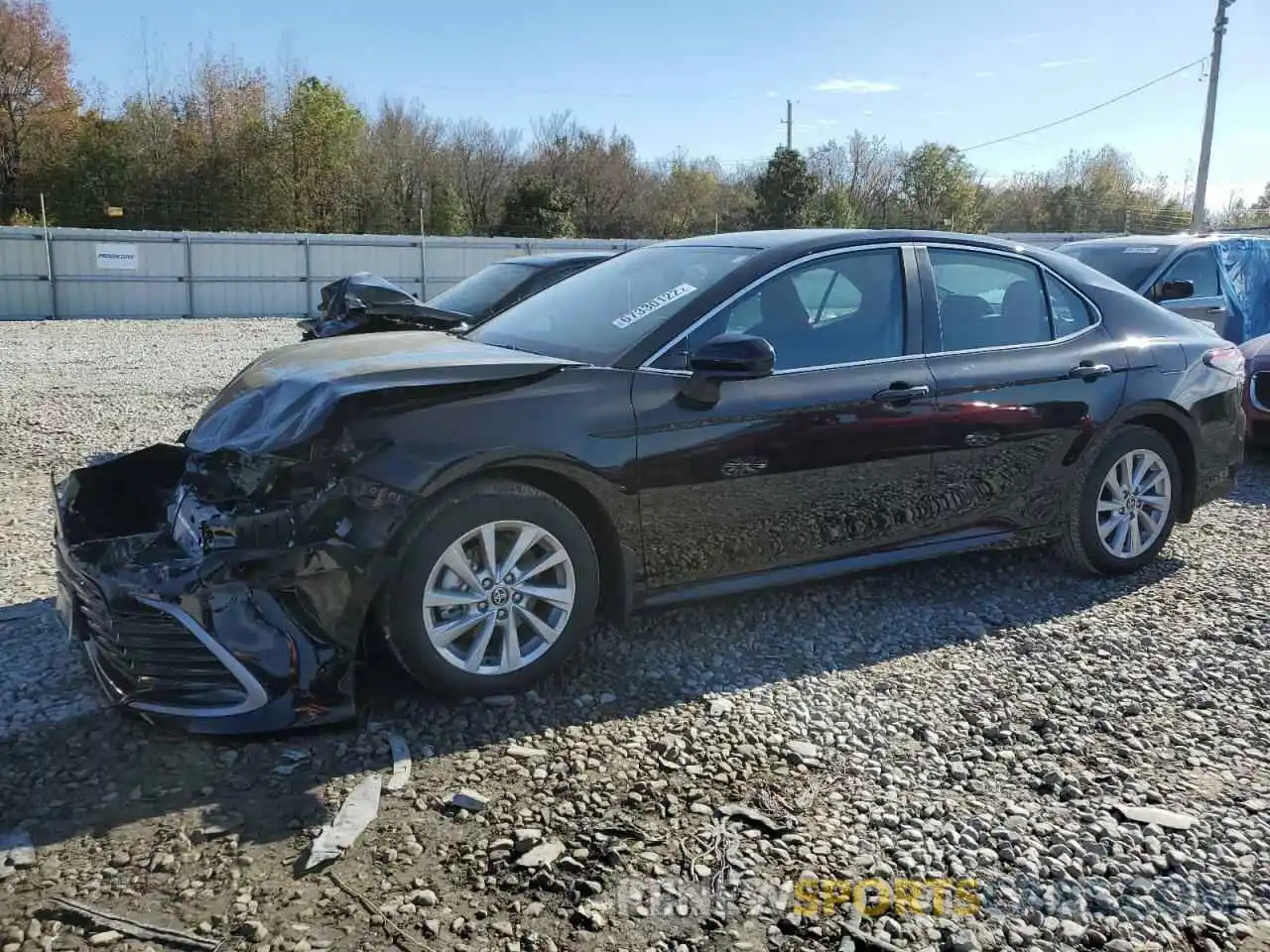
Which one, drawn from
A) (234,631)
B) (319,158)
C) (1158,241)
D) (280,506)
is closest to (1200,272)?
(1158,241)

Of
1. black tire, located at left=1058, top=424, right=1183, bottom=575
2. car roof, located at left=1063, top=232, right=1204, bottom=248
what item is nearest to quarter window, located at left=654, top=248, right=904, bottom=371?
black tire, located at left=1058, top=424, right=1183, bottom=575

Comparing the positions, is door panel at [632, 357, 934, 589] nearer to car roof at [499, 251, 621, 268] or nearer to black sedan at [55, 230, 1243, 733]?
black sedan at [55, 230, 1243, 733]

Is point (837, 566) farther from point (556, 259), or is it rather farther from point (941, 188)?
point (941, 188)

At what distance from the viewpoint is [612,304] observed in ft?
14.5

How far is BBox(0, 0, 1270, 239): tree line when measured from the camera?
37.8m

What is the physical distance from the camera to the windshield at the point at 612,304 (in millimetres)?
4113

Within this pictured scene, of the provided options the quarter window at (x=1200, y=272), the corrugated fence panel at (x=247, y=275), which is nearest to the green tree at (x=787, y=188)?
the corrugated fence panel at (x=247, y=275)

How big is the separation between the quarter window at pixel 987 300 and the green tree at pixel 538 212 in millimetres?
36057

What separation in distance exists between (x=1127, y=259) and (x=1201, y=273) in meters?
0.70

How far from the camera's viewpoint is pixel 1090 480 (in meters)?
5.02

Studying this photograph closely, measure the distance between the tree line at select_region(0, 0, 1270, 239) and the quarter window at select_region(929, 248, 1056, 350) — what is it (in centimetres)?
3186

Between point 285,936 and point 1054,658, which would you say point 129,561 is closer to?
point 285,936

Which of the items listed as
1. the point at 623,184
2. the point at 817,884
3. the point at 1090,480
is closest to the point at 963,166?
the point at 623,184

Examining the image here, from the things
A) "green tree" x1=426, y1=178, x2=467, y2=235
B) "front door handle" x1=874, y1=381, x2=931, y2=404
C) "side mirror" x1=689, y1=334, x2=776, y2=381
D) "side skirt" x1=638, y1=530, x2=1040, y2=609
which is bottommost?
"side skirt" x1=638, y1=530, x2=1040, y2=609
